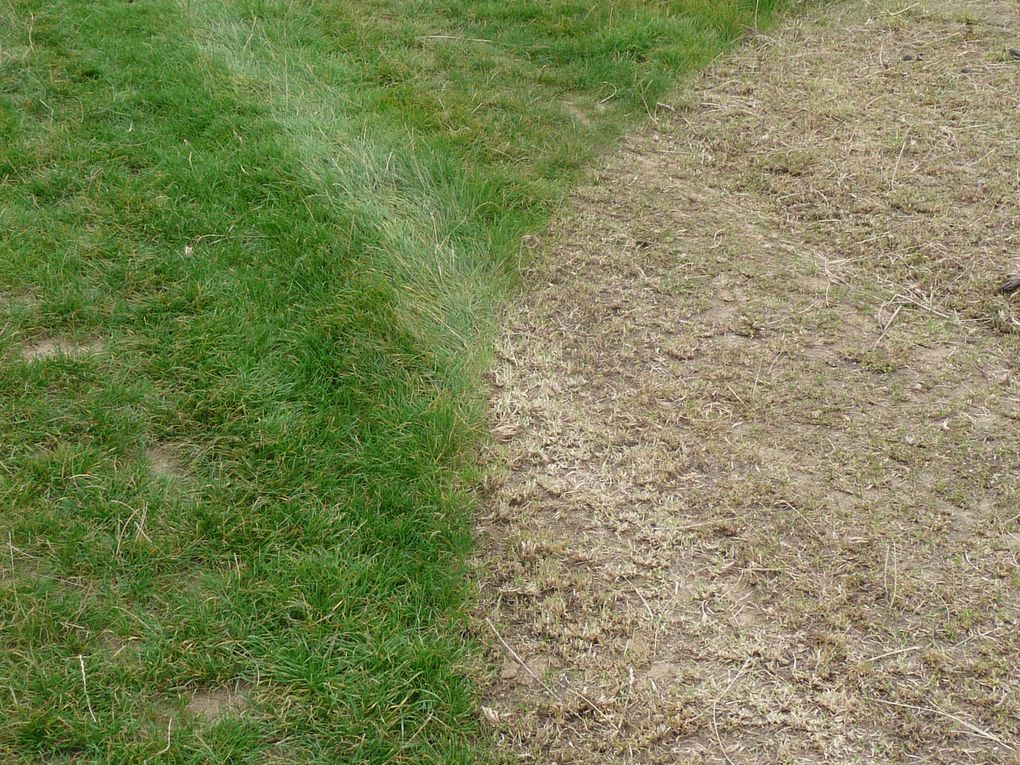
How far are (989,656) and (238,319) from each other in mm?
3006

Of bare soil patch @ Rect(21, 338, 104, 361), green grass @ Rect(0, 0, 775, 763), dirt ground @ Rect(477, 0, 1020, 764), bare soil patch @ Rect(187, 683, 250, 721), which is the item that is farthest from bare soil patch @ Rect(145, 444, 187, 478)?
dirt ground @ Rect(477, 0, 1020, 764)

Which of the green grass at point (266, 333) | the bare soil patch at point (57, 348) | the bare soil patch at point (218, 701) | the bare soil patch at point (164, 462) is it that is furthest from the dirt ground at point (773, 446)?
the bare soil patch at point (57, 348)

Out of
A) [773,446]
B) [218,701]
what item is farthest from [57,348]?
[773,446]

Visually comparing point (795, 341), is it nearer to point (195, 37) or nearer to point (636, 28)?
point (636, 28)

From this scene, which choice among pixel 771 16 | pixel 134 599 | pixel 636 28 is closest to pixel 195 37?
pixel 636 28

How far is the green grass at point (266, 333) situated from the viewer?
2689 mm

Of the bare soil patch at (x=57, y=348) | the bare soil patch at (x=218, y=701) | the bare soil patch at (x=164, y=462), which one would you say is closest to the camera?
the bare soil patch at (x=218, y=701)

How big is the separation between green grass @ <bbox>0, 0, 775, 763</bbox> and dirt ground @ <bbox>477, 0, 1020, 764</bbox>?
1.01ft

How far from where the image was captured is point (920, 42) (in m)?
5.57

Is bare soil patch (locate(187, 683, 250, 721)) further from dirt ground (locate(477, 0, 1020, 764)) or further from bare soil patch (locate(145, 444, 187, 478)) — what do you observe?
bare soil patch (locate(145, 444, 187, 478))

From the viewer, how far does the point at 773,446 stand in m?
3.36

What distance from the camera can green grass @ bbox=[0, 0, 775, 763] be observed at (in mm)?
2689

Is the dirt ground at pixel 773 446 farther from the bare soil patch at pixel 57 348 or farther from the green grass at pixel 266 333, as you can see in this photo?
the bare soil patch at pixel 57 348

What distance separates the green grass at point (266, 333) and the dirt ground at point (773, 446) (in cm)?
31
